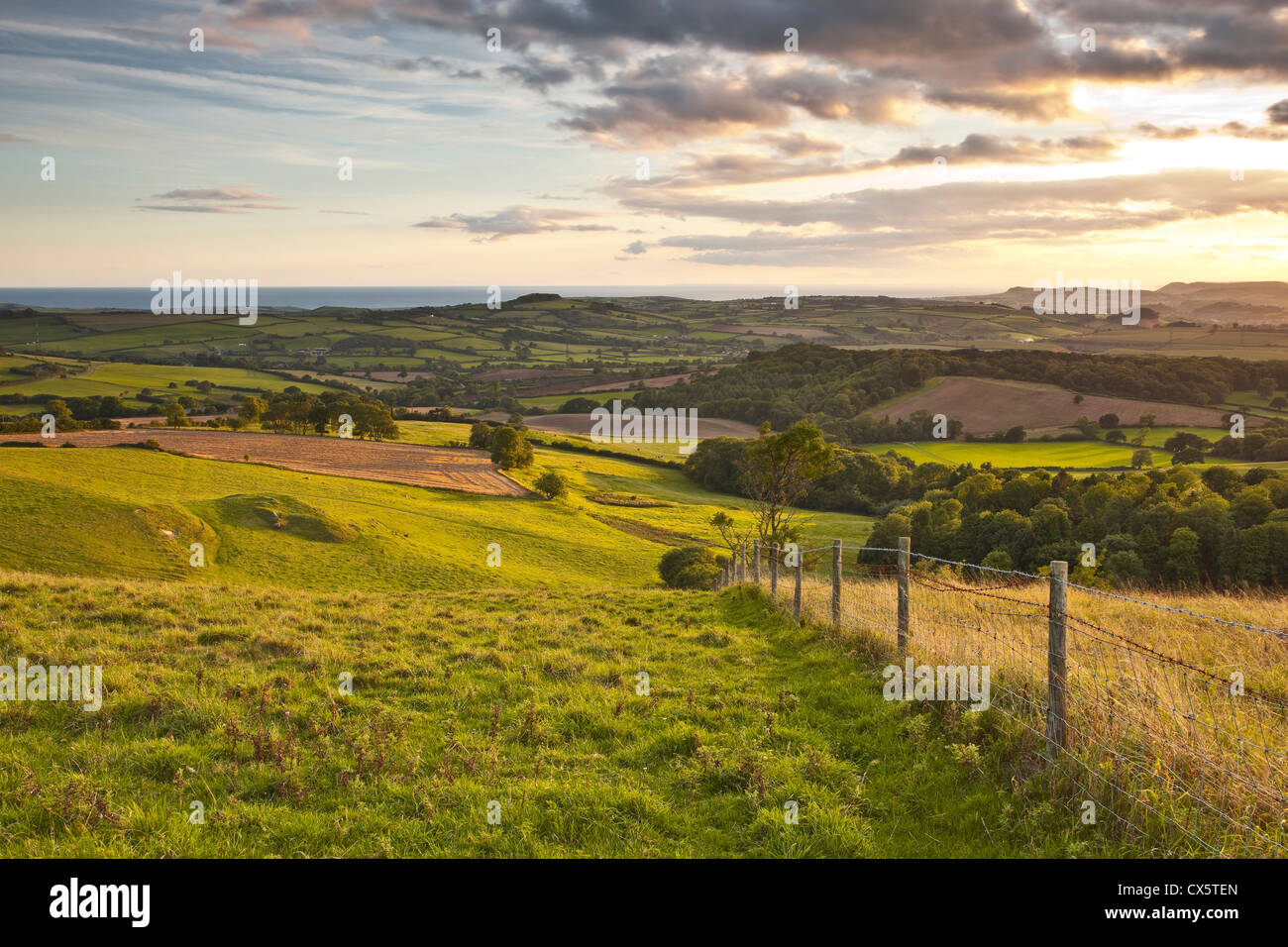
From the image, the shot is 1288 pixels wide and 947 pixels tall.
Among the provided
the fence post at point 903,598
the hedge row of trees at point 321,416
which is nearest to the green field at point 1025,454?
the hedge row of trees at point 321,416

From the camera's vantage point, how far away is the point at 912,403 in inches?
5315

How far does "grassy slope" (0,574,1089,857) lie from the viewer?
242 inches

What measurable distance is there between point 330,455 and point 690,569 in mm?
54284

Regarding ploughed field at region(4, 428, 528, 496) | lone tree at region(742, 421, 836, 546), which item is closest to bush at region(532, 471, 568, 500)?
ploughed field at region(4, 428, 528, 496)

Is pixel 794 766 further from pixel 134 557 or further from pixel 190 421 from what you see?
pixel 190 421

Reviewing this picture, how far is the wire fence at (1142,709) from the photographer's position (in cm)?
570

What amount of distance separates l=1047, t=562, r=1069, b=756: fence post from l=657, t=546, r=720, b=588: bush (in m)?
36.7

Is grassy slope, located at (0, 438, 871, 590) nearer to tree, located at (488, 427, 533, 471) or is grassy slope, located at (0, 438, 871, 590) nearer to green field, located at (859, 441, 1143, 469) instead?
tree, located at (488, 427, 533, 471)

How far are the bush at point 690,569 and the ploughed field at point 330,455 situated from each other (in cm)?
3094

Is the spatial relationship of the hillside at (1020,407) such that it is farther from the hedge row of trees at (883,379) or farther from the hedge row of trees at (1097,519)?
the hedge row of trees at (1097,519)

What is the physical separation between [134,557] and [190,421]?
223 feet

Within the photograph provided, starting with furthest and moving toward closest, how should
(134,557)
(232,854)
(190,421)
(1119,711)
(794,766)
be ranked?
1. (190,421)
2. (134,557)
3. (794,766)
4. (1119,711)
5. (232,854)

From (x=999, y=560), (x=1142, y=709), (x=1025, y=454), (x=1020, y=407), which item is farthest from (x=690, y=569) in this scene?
(x=1020, y=407)

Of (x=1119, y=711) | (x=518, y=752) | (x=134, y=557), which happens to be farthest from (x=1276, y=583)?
(x=134, y=557)
